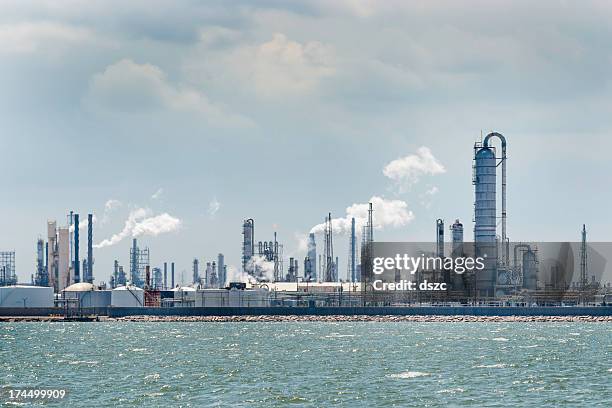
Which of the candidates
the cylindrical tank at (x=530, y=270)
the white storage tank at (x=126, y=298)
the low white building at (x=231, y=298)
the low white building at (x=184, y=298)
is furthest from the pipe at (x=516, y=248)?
the white storage tank at (x=126, y=298)

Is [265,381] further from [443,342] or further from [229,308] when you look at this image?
[229,308]

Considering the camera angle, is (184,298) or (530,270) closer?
(530,270)

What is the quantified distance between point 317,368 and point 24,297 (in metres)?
119

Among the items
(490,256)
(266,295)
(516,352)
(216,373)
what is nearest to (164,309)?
(266,295)

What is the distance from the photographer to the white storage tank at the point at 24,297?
182 m

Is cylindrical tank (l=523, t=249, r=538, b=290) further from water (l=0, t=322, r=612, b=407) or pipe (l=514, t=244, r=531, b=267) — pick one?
water (l=0, t=322, r=612, b=407)

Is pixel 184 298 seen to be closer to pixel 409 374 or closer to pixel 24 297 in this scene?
pixel 24 297

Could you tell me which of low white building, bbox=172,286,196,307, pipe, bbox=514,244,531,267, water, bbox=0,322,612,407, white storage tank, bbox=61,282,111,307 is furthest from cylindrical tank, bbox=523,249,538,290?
water, bbox=0,322,612,407

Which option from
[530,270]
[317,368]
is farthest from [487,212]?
[317,368]

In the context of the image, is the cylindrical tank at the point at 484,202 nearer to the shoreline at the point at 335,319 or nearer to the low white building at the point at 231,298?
the shoreline at the point at 335,319

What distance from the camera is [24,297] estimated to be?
183625 millimetres

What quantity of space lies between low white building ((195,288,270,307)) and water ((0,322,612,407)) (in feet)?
212

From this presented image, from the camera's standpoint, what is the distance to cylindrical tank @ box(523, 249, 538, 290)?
189m

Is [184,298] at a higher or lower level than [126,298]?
lower
